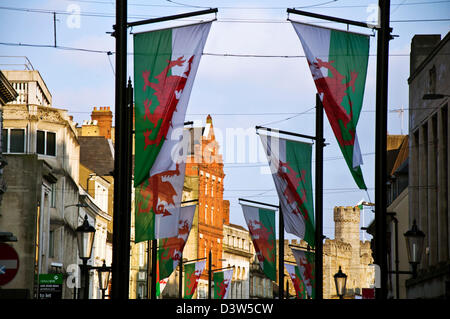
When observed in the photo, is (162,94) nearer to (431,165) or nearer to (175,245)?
(175,245)

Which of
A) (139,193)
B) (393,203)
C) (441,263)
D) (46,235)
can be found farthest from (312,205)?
(393,203)

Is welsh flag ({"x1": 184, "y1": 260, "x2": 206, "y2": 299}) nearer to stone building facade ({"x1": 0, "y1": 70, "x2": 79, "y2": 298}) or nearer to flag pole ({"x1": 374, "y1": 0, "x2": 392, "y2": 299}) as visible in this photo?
stone building facade ({"x1": 0, "y1": 70, "x2": 79, "y2": 298})

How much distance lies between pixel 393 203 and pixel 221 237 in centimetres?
7897

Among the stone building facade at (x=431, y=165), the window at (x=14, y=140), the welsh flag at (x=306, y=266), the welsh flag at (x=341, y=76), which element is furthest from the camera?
the window at (x=14, y=140)

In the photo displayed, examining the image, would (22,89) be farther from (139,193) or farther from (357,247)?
(357,247)

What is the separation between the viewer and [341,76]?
16.7 metres

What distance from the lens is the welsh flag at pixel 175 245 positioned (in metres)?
27.9

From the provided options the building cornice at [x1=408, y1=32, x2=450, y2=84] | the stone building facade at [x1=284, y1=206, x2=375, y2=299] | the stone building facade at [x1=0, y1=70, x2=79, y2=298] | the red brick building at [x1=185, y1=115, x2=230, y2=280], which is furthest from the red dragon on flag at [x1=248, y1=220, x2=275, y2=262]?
the stone building facade at [x1=284, y1=206, x2=375, y2=299]

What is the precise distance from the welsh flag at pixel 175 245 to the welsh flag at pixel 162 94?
10.4m

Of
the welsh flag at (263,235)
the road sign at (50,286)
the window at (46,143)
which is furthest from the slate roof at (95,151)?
the welsh flag at (263,235)

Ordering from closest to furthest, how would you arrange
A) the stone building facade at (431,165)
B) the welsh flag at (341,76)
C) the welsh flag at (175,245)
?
the welsh flag at (341,76) < the welsh flag at (175,245) < the stone building facade at (431,165)

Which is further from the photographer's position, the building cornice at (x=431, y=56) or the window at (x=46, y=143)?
the window at (x=46, y=143)

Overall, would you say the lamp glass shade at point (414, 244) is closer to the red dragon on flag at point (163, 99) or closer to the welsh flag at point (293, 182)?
the welsh flag at point (293, 182)
